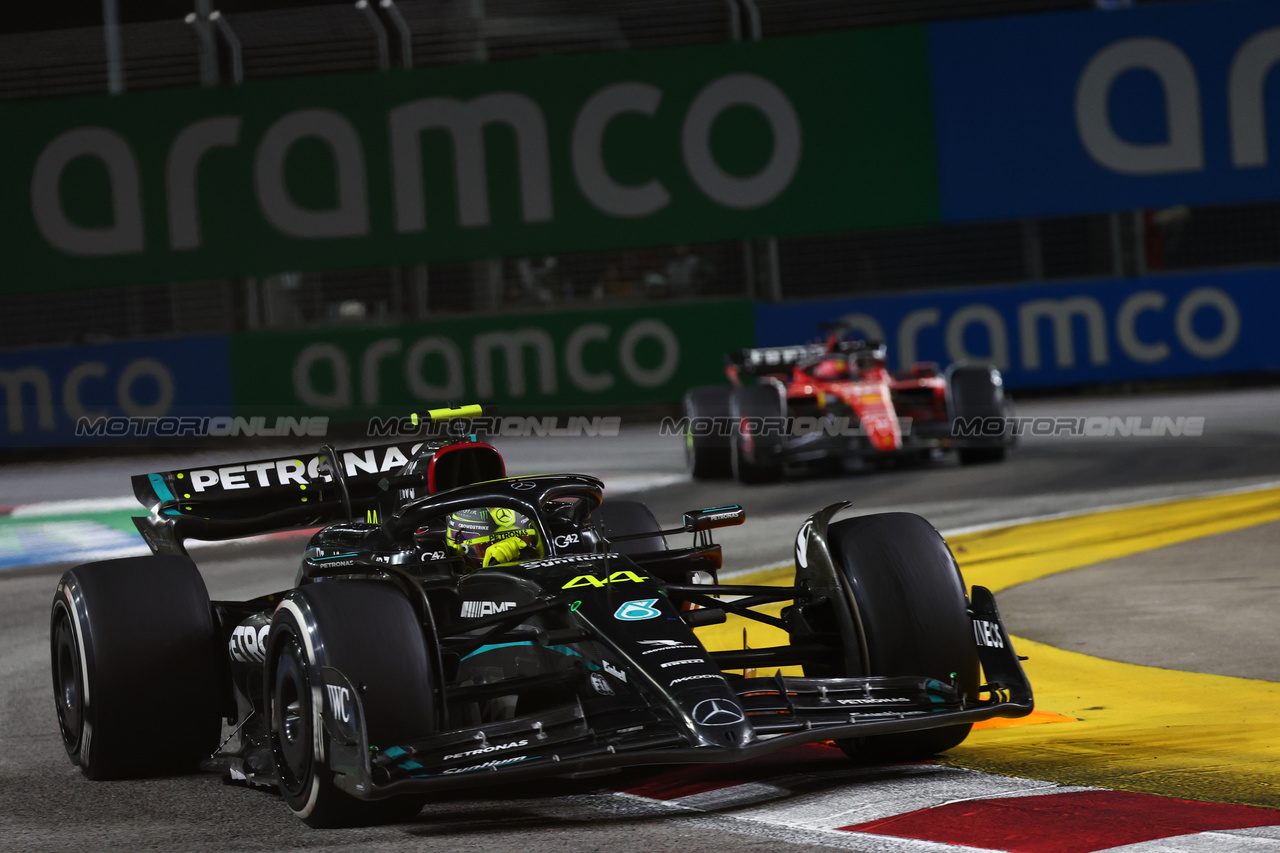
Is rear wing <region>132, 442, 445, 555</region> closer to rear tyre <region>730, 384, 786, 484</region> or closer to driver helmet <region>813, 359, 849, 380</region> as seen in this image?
Result: rear tyre <region>730, 384, 786, 484</region>

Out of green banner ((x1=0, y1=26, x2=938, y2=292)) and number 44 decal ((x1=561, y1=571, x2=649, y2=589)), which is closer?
number 44 decal ((x1=561, y1=571, x2=649, y2=589))

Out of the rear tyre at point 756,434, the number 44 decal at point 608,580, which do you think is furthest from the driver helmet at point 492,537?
the rear tyre at point 756,434

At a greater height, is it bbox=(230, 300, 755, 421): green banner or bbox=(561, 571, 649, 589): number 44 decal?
bbox=(230, 300, 755, 421): green banner

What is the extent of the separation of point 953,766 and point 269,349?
17813mm

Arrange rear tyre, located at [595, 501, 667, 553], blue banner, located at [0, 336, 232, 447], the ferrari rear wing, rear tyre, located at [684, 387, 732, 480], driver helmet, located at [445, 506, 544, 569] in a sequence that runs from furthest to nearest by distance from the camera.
→ blue banner, located at [0, 336, 232, 447]
the ferrari rear wing
rear tyre, located at [684, 387, 732, 480]
rear tyre, located at [595, 501, 667, 553]
driver helmet, located at [445, 506, 544, 569]

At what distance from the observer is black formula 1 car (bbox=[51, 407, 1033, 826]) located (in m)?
4.96

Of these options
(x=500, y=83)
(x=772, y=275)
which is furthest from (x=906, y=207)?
(x=500, y=83)

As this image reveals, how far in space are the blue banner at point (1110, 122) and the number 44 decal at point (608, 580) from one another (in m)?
17.2

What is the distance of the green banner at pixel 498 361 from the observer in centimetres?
2205

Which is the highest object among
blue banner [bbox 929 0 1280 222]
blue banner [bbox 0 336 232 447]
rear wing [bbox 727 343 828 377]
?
blue banner [bbox 929 0 1280 222]

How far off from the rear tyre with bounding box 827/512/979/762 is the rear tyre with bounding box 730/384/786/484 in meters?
9.04

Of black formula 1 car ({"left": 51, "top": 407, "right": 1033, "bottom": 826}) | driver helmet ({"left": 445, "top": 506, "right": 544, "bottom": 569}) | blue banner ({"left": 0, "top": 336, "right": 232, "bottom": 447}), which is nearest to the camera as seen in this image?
black formula 1 car ({"left": 51, "top": 407, "right": 1033, "bottom": 826})

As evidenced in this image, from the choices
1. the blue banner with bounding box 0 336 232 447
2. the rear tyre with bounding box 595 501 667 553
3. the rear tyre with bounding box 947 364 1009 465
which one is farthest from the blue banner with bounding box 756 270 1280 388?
the rear tyre with bounding box 595 501 667 553

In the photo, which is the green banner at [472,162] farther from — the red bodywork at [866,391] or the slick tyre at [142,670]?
the slick tyre at [142,670]
